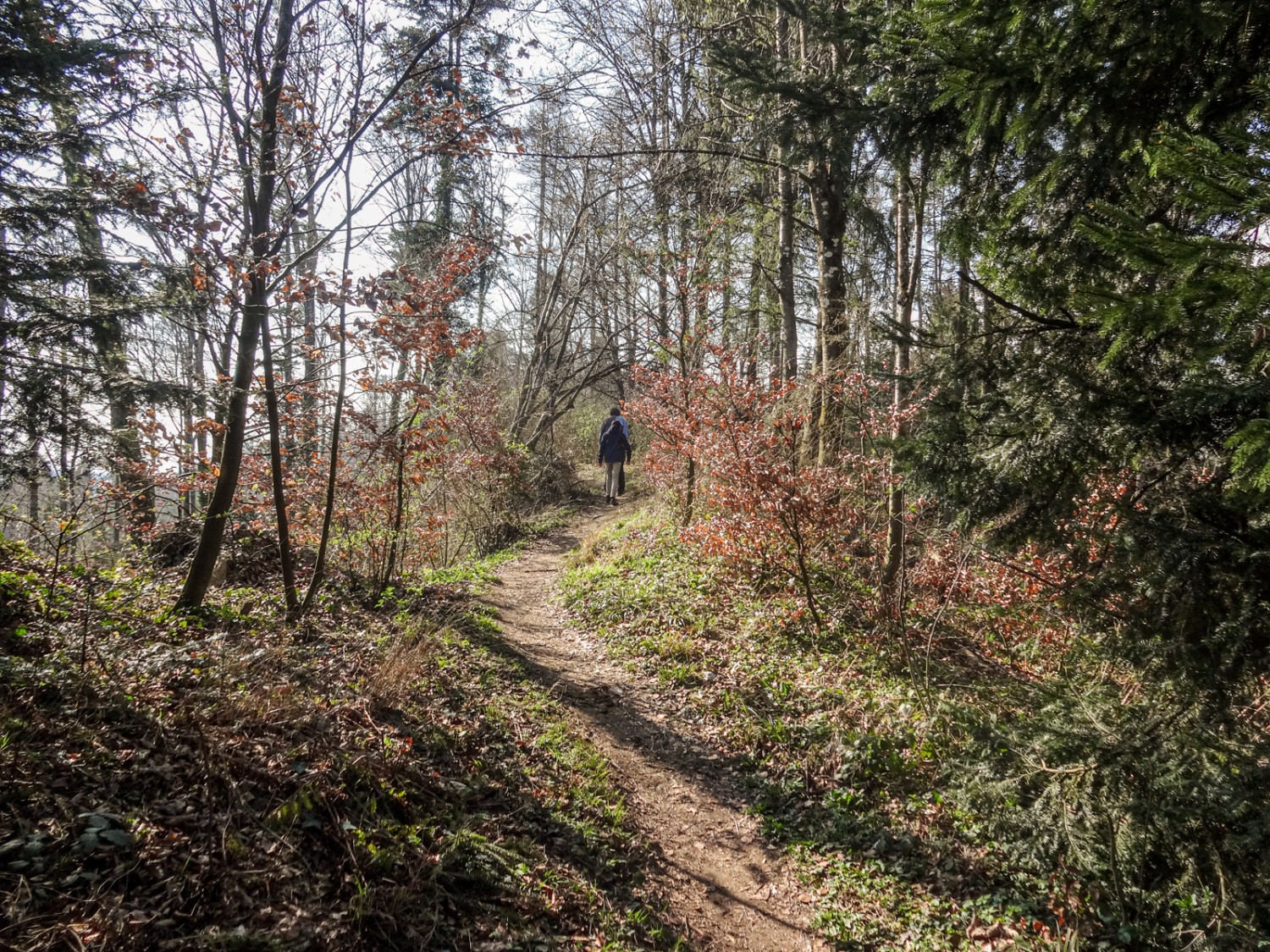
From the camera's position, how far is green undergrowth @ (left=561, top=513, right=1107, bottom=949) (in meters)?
A: 3.97

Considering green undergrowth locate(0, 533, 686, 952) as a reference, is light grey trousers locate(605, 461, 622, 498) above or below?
above

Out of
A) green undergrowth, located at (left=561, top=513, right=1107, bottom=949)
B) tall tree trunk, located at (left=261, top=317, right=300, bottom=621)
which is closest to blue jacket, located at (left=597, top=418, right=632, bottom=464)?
green undergrowth, located at (left=561, top=513, right=1107, bottom=949)

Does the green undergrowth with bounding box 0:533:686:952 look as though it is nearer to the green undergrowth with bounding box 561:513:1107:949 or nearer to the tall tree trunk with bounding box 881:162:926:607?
the green undergrowth with bounding box 561:513:1107:949

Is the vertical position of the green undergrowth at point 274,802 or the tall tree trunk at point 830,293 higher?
the tall tree trunk at point 830,293

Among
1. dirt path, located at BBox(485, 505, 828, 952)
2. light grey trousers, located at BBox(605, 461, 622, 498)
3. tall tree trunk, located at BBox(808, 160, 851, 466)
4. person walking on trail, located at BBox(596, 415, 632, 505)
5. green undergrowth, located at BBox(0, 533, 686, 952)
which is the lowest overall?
dirt path, located at BBox(485, 505, 828, 952)

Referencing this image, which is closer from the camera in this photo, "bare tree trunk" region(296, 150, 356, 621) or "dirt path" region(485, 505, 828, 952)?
"dirt path" region(485, 505, 828, 952)

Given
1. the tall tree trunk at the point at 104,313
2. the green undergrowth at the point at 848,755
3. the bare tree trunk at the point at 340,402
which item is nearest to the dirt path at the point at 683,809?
the green undergrowth at the point at 848,755

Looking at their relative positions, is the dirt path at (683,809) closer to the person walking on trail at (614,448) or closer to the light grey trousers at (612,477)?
the person walking on trail at (614,448)

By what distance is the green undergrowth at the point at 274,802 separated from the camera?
2.74 metres

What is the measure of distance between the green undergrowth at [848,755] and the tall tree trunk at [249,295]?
168 inches

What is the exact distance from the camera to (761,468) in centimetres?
698

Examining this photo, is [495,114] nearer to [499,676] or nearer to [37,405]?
[37,405]

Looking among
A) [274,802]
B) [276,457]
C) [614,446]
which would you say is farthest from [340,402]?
[614,446]

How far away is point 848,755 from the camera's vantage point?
17.1 ft
